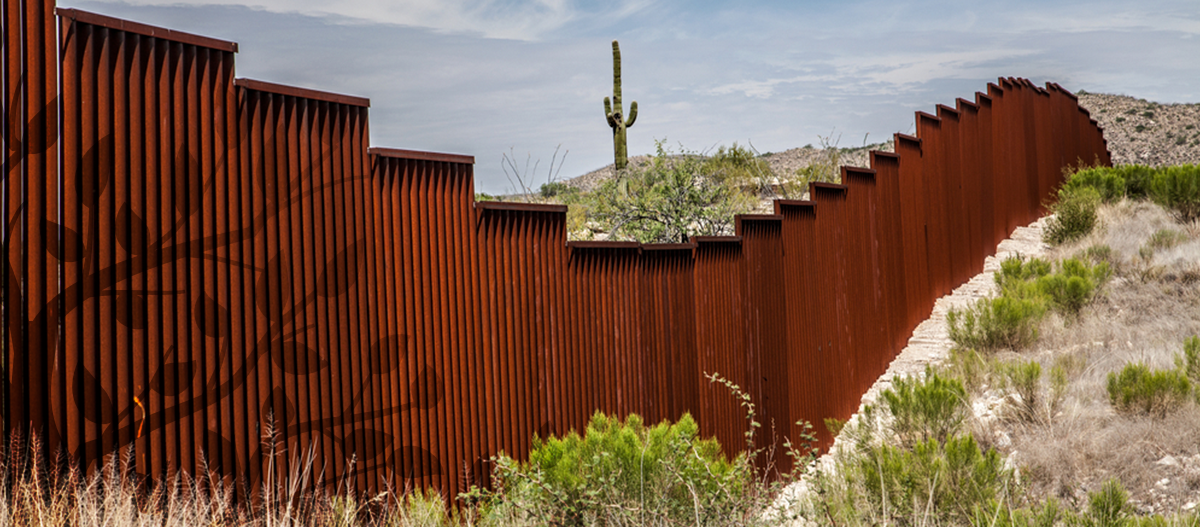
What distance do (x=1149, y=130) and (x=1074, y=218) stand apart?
4294 centimetres

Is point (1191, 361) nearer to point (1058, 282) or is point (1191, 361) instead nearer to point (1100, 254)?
point (1058, 282)

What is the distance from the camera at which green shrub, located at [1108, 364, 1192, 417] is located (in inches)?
276

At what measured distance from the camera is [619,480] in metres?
5.00

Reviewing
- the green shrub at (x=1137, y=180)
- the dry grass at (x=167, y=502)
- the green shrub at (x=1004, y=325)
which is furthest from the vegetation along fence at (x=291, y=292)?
the green shrub at (x=1137, y=180)

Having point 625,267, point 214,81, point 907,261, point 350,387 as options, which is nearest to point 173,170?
point 214,81

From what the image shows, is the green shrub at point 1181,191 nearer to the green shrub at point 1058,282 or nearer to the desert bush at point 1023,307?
the green shrub at point 1058,282

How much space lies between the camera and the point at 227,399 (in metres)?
4.21

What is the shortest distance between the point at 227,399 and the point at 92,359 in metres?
0.67

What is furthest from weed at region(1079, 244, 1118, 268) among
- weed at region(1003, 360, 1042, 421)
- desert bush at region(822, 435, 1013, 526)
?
desert bush at region(822, 435, 1013, 526)

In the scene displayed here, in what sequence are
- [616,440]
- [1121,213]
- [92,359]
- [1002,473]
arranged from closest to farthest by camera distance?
[92,359] < [616,440] < [1002,473] < [1121,213]

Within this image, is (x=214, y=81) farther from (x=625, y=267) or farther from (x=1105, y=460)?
(x=1105, y=460)

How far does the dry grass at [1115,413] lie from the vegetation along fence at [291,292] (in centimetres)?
241

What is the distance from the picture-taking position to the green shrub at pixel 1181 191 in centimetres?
1473

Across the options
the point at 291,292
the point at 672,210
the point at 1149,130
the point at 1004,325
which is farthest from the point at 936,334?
the point at 1149,130
